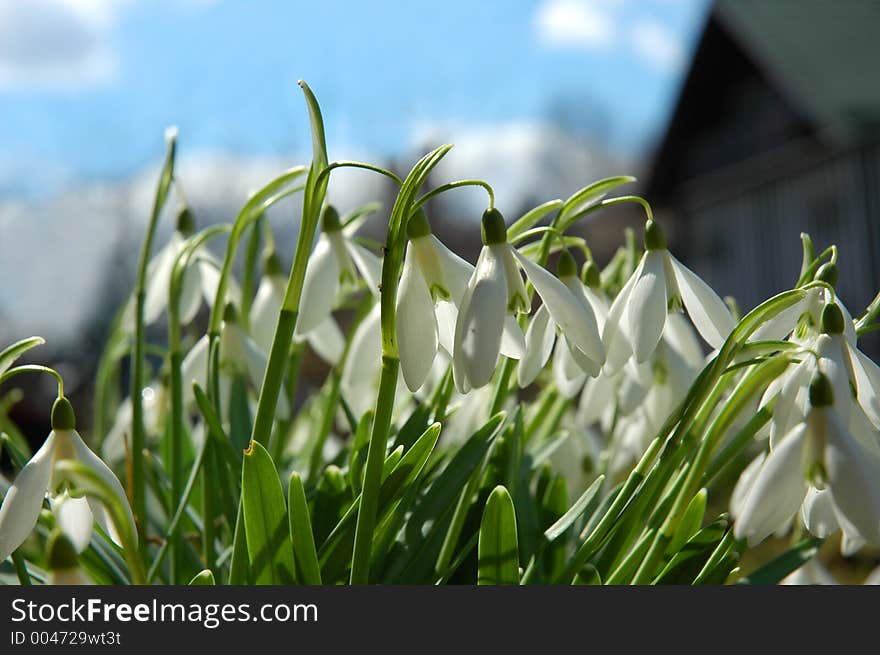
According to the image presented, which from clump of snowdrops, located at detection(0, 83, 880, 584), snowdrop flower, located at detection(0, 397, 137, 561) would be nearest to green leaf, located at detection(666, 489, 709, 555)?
clump of snowdrops, located at detection(0, 83, 880, 584)

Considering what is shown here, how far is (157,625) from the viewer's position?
1.70 feet

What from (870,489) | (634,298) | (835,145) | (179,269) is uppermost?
(835,145)

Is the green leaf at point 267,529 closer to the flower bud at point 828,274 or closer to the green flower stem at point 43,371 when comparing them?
the green flower stem at point 43,371

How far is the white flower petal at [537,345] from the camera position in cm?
65

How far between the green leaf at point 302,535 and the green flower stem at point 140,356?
27 cm

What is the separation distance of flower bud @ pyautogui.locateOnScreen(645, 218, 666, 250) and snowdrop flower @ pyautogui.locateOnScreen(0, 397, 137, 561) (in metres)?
0.38

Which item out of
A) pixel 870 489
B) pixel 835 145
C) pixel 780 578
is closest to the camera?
pixel 870 489

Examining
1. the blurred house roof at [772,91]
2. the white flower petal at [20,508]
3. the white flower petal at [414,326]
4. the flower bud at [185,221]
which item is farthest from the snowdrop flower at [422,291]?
the blurred house roof at [772,91]

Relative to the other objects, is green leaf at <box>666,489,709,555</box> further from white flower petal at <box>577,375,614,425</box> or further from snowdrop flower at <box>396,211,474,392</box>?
snowdrop flower at <box>396,211,474,392</box>

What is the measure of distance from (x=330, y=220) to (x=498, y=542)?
0.31 m

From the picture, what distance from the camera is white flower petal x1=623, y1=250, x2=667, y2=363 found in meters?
0.61

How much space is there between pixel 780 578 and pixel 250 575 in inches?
16.0

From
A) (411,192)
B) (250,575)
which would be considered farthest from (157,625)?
(411,192)

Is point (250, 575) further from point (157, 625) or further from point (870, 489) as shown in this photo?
point (870, 489)
